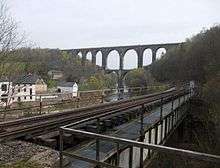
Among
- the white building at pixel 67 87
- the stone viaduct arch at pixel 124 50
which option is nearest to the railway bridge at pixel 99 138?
the stone viaduct arch at pixel 124 50

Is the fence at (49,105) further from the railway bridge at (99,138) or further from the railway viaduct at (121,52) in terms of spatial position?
the railway viaduct at (121,52)

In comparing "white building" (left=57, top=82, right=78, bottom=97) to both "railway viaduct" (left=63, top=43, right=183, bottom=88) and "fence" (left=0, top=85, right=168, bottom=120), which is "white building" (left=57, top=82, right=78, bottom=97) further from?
"fence" (left=0, top=85, right=168, bottom=120)

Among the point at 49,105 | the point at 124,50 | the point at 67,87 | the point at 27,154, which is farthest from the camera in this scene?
the point at 124,50

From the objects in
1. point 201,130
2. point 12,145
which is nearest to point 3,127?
point 12,145

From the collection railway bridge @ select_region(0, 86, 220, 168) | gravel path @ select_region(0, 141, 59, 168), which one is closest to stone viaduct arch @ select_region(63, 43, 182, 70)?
railway bridge @ select_region(0, 86, 220, 168)

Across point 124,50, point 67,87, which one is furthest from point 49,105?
point 124,50

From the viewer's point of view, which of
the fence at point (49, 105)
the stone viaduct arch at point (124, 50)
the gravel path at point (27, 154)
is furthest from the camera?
the stone viaduct arch at point (124, 50)

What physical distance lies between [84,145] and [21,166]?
64.2 inches

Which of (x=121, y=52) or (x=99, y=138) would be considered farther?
(x=121, y=52)

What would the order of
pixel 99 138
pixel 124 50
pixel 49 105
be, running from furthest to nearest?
pixel 124 50
pixel 49 105
pixel 99 138

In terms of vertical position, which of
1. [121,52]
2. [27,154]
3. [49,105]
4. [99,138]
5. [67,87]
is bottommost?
[67,87]

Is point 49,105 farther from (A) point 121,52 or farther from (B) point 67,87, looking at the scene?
(A) point 121,52

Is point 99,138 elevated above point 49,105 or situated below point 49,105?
above

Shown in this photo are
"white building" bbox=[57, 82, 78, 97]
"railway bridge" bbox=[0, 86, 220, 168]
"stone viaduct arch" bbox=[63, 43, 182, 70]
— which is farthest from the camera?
"white building" bbox=[57, 82, 78, 97]
